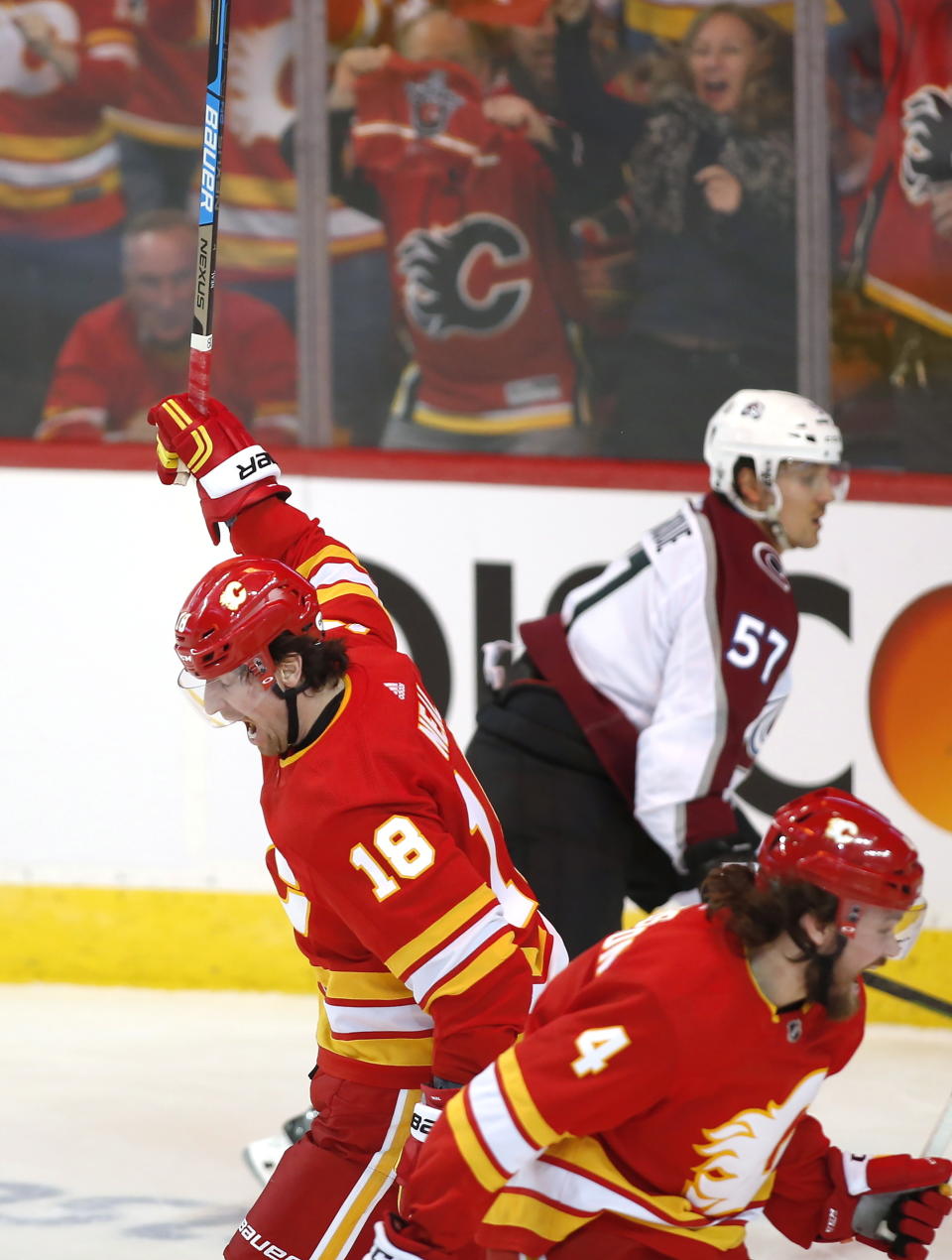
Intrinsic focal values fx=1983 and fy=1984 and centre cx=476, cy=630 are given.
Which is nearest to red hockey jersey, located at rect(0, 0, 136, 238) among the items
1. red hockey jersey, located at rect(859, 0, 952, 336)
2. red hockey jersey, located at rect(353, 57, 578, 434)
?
red hockey jersey, located at rect(353, 57, 578, 434)

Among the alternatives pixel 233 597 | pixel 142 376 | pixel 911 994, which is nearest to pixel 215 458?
pixel 233 597

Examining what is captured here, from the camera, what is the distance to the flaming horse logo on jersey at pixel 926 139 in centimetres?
414

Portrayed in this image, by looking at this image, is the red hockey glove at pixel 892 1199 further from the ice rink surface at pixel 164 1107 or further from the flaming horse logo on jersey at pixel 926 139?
the flaming horse logo on jersey at pixel 926 139

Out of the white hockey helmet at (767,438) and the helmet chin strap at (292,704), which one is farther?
the white hockey helmet at (767,438)

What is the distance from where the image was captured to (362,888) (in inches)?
73.3

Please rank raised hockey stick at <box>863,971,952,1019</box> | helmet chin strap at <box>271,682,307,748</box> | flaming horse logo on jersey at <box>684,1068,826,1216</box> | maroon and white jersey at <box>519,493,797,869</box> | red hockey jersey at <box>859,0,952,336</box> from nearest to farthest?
flaming horse logo on jersey at <box>684,1068,826,1216</box> → helmet chin strap at <box>271,682,307,748</box> → raised hockey stick at <box>863,971,952,1019</box> → maroon and white jersey at <box>519,493,797,869</box> → red hockey jersey at <box>859,0,952,336</box>

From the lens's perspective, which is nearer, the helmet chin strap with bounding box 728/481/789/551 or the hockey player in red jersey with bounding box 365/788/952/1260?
the hockey player in red jersey with bounding box 365/788/952/1260

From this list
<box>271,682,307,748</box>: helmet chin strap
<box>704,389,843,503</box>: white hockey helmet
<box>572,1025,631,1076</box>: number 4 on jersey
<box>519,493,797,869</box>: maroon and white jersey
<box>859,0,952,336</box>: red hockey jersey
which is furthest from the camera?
<box>859,0,952,336</box>: red hockey jersey

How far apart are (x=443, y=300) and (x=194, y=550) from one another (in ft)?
2.51

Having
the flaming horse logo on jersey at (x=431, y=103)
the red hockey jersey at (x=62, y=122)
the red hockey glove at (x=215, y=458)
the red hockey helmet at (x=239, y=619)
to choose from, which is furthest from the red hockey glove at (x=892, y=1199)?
the red hockey jersey at (x=62, y=122)

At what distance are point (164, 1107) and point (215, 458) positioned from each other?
1.45 metres

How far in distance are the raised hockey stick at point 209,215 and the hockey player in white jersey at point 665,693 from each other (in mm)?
662

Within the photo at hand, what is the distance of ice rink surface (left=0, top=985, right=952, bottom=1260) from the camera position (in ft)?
9.67

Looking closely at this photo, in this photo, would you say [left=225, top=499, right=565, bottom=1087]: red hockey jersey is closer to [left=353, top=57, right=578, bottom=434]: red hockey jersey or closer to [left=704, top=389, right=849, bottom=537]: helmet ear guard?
[left=704, top=389, right=849, bottom=537]: helmet ear guard
